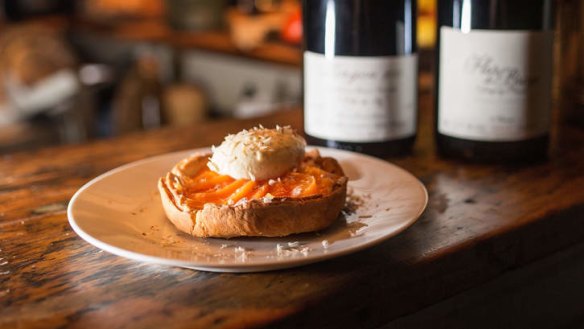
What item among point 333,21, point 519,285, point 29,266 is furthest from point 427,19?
point 29,266

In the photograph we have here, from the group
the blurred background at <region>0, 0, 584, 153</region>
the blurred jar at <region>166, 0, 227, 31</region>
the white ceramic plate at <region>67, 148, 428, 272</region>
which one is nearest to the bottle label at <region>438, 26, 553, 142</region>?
the white ceramic plate at <region>67, 148, 428, 272</region>

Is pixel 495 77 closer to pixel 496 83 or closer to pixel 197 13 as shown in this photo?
pixel 496 83

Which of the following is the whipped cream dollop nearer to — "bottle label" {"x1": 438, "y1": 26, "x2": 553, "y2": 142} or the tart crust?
the tart crust

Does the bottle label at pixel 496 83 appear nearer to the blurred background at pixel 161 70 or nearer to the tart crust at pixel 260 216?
the tart crust at pixel 260 216

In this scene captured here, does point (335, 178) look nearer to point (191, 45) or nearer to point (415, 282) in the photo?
point (415, 282)

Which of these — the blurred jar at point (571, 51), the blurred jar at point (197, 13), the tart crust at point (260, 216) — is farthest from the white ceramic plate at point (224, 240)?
the blurred jar at point (197, 13)

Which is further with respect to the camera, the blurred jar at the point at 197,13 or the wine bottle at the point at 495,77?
the blurred jar at the point at 197,13
